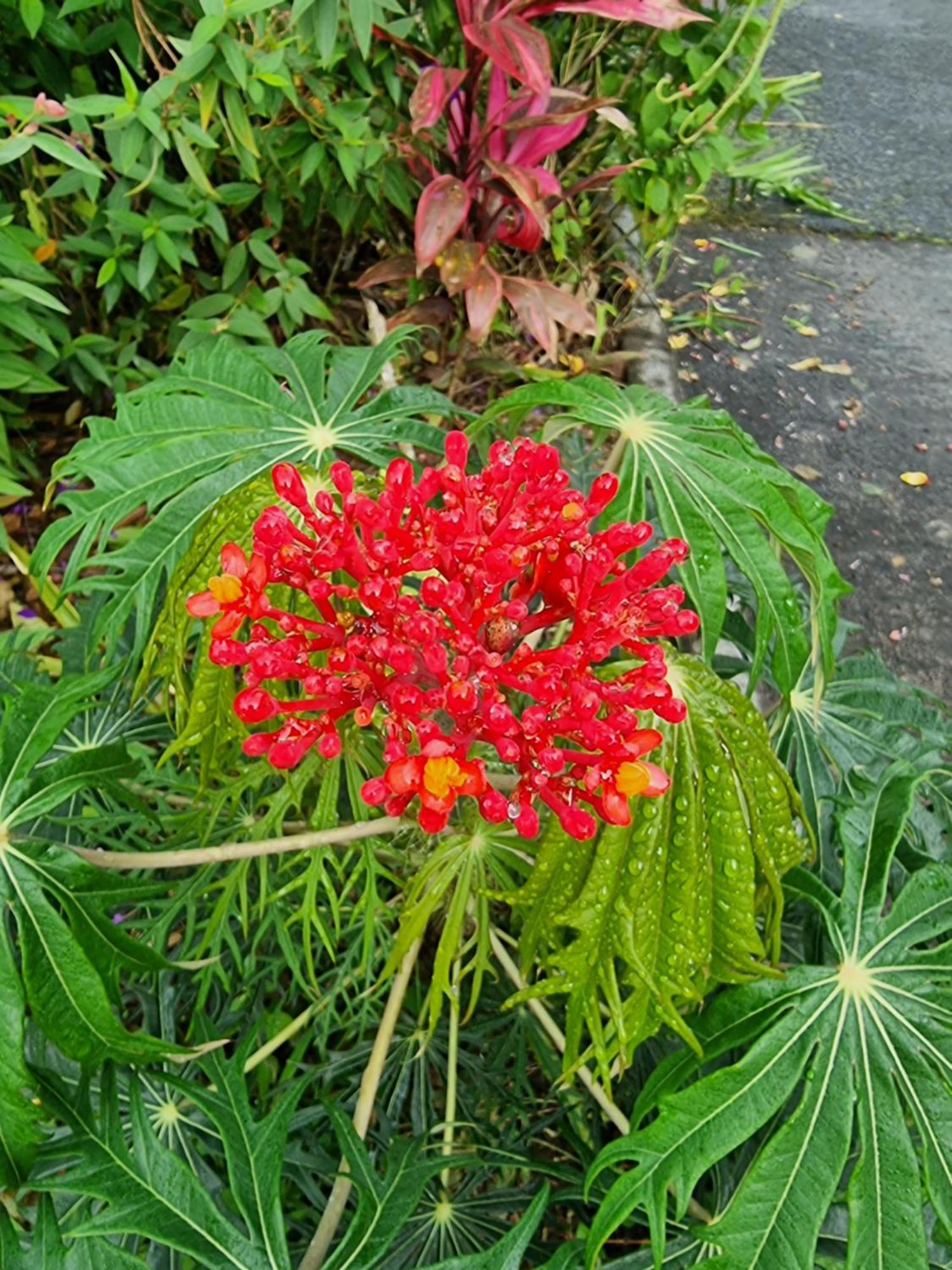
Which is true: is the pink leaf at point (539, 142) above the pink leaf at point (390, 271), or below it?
above

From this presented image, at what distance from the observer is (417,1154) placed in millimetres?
898

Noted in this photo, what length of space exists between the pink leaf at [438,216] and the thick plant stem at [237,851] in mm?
1450

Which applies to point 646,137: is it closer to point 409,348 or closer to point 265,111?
point 409,348

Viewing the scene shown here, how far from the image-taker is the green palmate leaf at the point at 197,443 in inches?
37.7

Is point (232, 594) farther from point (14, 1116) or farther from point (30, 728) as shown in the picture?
point (14, 1116)

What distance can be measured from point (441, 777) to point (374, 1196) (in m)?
0.43

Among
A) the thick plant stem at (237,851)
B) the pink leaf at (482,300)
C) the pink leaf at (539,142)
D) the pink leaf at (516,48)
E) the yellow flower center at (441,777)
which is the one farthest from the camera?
the pink leaf at (539,142)

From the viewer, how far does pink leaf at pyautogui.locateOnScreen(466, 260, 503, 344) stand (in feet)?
6.88

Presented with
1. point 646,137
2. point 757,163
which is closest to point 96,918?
point 646,137

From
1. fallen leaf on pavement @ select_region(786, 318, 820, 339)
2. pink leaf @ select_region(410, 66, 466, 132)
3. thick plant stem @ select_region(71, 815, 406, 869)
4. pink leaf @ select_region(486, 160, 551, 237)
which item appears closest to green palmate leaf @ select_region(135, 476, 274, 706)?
thick plant stem @ select_region(71, 815, 406, 869)

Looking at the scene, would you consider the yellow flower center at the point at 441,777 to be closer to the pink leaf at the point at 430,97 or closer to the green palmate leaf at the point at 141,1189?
the green palmate leaf at the point at 141,1189

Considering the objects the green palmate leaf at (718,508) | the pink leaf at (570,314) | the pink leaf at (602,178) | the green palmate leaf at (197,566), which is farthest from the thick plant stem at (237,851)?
the pink leaf at (602,178)

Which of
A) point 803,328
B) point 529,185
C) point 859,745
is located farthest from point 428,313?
point 859,745

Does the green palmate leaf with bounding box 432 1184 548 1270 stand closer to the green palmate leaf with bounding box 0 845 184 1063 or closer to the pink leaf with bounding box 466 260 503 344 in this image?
the green palmate leaf with bounding box 0 845 184 1063
